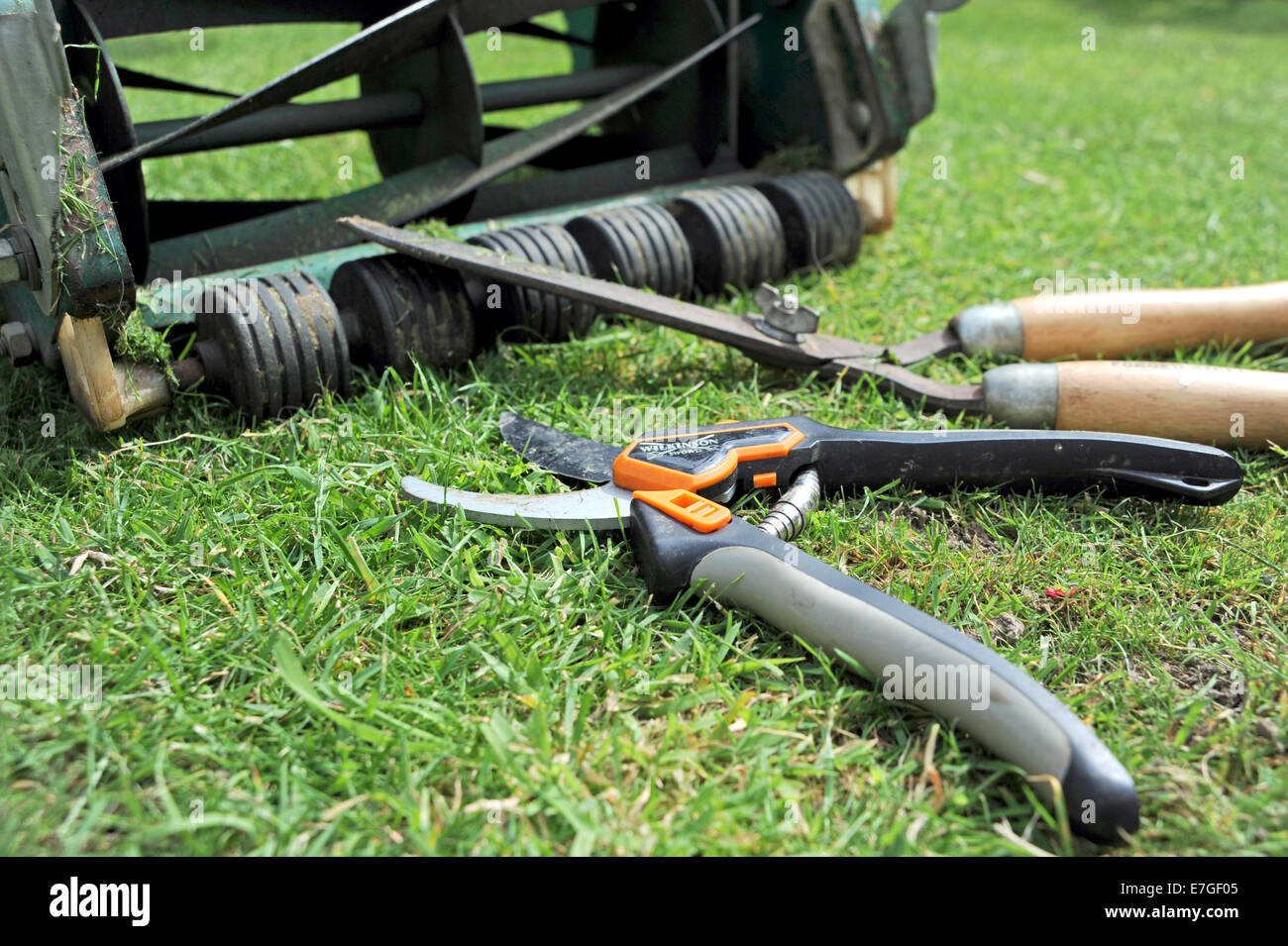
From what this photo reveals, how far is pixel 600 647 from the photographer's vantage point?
144cm

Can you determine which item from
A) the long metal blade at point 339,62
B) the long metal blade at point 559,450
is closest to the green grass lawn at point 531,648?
the long metal blade at point 559,450

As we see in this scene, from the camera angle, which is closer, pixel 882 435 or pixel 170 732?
pixel 170 732

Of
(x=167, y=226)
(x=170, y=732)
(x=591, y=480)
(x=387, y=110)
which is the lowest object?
(x=170, y=732)

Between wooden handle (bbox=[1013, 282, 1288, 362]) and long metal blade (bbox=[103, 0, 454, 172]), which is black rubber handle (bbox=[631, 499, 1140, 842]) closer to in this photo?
wooden handle (bbox=[1013, 282, 1288, 362])

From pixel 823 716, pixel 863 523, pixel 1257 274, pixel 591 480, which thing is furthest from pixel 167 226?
pixel 1257 274

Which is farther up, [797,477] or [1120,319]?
[1120,319]

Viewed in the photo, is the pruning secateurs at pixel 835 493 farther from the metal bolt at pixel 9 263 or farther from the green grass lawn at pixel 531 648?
the metal bolt at pixel 9 263

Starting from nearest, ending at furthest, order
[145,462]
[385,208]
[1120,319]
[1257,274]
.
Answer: [145,462]
[1120,319]
[385,208]
[1257,274]

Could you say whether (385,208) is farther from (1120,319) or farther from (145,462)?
(1120,319)

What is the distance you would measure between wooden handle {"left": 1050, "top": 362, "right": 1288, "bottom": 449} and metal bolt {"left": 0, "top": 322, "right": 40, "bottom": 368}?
6.27 ft

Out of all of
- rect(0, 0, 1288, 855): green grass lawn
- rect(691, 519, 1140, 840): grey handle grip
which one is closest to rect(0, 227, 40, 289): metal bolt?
rect(0, 0, 1288, 855): green grass lawn

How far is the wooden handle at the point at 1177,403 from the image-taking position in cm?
184


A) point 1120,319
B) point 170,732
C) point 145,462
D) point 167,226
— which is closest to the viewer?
point 170,732

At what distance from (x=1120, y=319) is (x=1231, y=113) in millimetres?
4485
